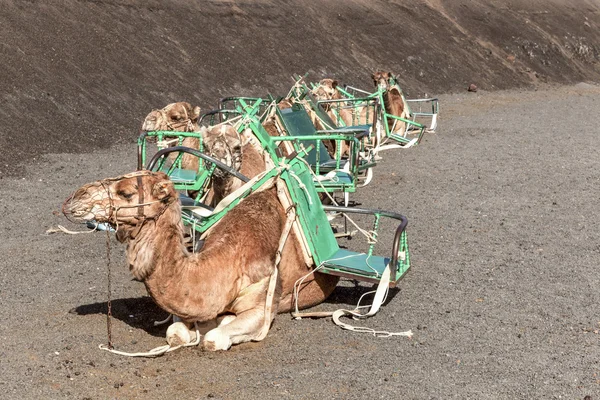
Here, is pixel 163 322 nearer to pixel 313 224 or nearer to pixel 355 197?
pixel 313 224

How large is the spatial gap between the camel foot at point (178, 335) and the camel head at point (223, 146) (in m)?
2.35

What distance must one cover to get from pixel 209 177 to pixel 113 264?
3.95ft

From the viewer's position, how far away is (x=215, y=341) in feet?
20.2

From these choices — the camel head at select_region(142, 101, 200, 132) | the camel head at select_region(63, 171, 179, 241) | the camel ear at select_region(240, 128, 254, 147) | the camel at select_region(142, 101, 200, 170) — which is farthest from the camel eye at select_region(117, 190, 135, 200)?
the camel head at select_region(142, 101, 200, 132)

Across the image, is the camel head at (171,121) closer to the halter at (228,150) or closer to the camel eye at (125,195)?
the halter at (228,150)

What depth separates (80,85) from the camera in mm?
19297

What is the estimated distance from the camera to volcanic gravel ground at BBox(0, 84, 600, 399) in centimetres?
588

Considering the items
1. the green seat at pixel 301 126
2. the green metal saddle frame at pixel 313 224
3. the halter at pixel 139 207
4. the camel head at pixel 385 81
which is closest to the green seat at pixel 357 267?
the green metal saddle frame at pixel 313 224

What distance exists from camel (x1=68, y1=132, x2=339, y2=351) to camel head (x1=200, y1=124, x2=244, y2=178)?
136 cm

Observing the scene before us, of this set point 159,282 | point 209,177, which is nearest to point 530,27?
point 209,177

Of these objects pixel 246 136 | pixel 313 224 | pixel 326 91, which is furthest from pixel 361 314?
pixel 326 91

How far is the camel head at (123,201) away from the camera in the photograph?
18.5 feet

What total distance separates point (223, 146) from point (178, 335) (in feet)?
8.52

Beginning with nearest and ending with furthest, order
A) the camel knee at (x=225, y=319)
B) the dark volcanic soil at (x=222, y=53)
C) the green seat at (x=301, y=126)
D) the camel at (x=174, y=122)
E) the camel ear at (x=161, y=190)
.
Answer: the camel ear at (x=161, y=190), the camel knee at (x=225, y=319), the camel at (x=174, y=122), the green seat at (x=301, y=126), the dark volcanic soil at (x=222, y=53)
